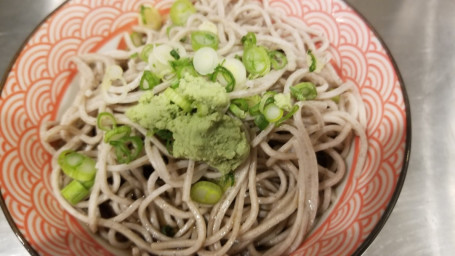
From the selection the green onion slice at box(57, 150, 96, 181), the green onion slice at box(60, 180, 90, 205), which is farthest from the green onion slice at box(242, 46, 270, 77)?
the green onion slice at box(60, 180, 90, 205)

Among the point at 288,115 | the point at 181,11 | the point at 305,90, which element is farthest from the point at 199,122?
the point at 181,11

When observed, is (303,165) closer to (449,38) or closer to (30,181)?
(30,181)

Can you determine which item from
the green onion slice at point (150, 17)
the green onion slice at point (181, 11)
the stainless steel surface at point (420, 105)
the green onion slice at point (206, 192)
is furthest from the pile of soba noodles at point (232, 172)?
the stainless steel surface at point (420, 105)

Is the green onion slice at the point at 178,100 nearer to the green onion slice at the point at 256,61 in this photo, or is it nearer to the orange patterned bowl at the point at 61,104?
the green onion slice at the point at 256,61

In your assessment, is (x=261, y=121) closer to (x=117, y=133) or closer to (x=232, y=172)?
(x=232, y=172)

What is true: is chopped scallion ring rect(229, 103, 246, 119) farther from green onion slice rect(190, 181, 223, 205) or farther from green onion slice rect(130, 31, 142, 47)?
green onion slice rect(130, 31, 142, 47)
